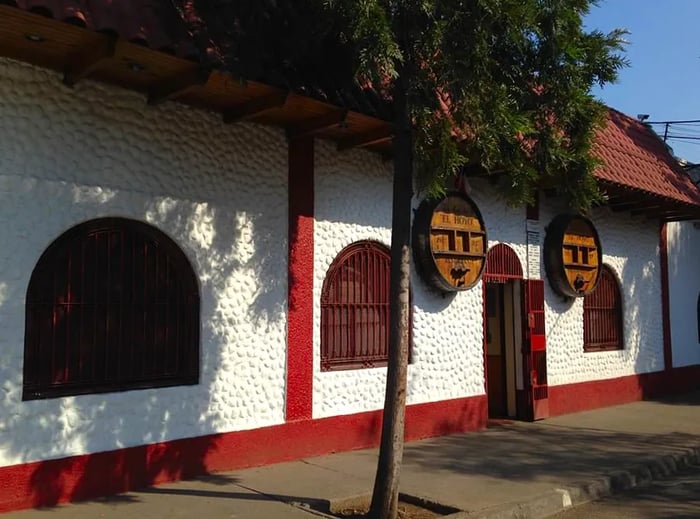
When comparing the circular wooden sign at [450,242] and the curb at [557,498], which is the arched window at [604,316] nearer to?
the circular wooden sign at [450,242]

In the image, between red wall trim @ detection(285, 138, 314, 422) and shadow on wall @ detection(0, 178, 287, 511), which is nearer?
shadow on wall @ detection(0, 178, 287, 511)

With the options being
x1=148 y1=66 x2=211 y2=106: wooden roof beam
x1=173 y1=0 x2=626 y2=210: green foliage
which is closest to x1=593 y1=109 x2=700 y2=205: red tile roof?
x1=173 y1=0 x2=626 y2=210: green foliage

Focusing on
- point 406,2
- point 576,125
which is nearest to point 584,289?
point 576,125

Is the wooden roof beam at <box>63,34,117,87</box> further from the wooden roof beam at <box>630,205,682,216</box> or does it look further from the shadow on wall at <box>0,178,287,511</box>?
the wooden roof beam at <box>630,205,682,216</box>

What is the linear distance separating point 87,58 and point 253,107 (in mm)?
1823

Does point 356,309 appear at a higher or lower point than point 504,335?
higher

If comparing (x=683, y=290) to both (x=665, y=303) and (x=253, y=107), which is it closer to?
(x=665, y=303)

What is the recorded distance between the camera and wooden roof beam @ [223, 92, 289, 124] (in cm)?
705

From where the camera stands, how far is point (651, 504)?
715cm

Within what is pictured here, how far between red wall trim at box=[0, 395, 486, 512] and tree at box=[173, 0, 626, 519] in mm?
2297

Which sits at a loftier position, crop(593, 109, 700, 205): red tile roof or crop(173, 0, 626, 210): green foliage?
crop(593, 109, 700, 205): red tile roof

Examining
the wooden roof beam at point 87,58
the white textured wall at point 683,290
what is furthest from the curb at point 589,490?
the white textured wall at point 683,290

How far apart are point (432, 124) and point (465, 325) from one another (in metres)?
5.10

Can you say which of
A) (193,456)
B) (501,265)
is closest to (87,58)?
(193,456)
